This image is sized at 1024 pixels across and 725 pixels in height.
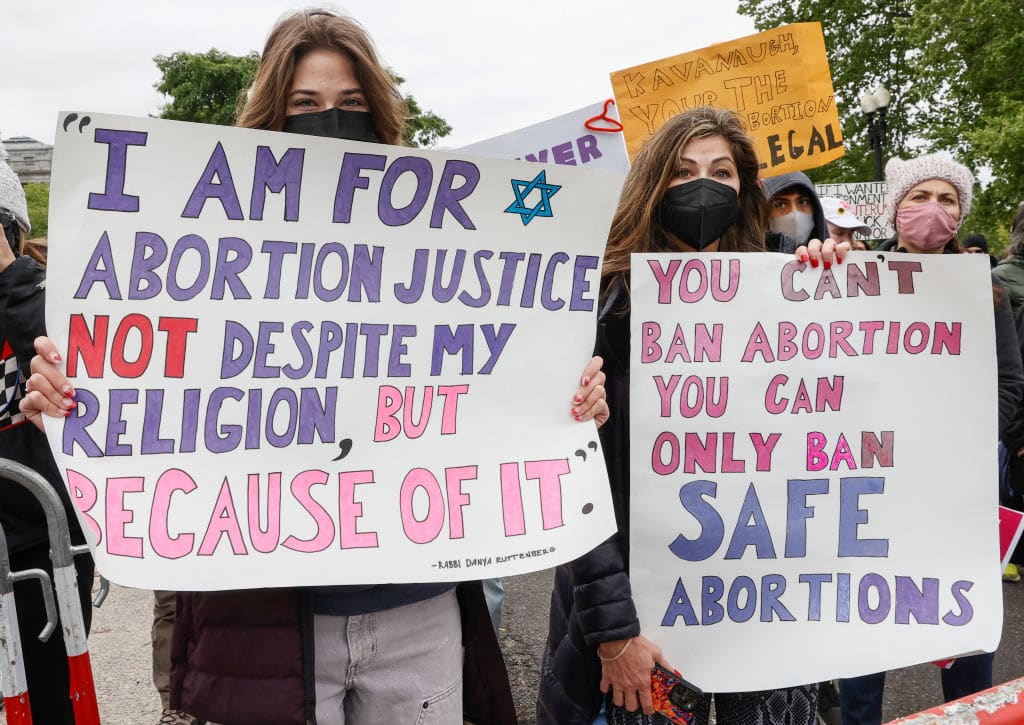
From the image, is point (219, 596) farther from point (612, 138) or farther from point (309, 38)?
point (612, 138)

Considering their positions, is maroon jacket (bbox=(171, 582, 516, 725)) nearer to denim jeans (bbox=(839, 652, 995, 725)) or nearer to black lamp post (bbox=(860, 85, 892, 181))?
denim jeans (bbox=(839, 652, 995, 725))

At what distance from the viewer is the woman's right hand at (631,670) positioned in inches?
62.9

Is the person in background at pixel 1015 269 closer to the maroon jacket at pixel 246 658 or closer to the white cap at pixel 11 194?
the maroon jacket at pixel 246 658

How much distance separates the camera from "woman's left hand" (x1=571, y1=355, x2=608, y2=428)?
1578mm

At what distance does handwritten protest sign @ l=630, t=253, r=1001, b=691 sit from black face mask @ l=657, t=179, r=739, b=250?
0.36ft

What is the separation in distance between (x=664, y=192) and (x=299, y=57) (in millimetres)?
870

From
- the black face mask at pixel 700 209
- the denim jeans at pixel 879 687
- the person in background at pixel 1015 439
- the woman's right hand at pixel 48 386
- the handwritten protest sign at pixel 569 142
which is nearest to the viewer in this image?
the woman's right hand at pixel 48 386

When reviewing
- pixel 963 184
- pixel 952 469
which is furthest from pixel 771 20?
pixel 952 469

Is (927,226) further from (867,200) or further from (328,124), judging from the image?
(867,200)

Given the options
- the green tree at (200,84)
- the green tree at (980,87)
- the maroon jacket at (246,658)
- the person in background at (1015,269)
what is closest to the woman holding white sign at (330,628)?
the maroon jacket at (246,658)

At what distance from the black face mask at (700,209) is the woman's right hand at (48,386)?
1315 mm

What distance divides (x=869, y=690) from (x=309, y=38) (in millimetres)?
2613

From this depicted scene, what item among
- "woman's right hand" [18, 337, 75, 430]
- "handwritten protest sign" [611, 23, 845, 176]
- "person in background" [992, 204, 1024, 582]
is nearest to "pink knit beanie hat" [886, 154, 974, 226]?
"person in background" [992, 204, 1024, 582]

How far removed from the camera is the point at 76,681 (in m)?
1.45
